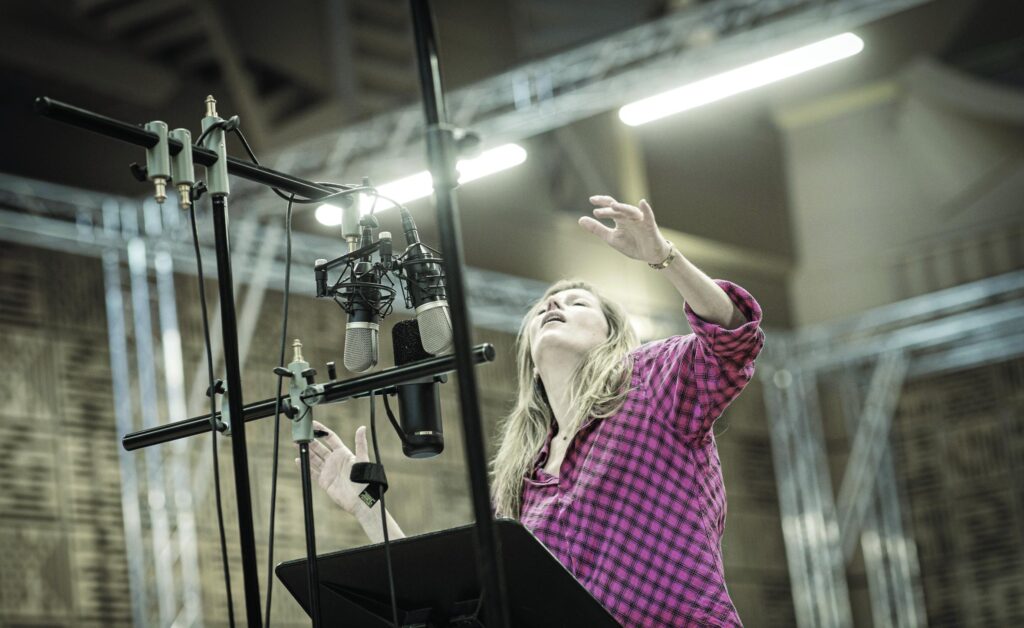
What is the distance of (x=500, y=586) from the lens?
1.62 m

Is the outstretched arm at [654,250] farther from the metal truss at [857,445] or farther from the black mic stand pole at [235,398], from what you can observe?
the metal truss at [857,445]

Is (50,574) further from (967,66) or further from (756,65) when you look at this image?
(967,66)

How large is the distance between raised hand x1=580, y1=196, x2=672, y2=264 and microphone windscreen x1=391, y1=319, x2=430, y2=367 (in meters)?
0.34

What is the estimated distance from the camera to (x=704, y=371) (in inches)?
96.3

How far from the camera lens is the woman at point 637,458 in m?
2.31

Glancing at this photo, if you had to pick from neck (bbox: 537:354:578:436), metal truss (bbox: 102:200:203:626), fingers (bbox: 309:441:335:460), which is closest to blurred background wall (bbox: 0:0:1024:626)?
metal truss (bbox: 102:200:203:626)

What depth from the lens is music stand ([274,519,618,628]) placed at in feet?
6.06

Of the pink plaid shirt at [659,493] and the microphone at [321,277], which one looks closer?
the microphone at [321,277]

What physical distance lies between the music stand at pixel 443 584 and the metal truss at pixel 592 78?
13.3 feet

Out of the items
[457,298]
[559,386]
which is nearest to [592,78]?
[559,386]

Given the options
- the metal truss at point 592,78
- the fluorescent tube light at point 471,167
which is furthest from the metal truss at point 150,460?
the fluorescent tube light at point 471,167

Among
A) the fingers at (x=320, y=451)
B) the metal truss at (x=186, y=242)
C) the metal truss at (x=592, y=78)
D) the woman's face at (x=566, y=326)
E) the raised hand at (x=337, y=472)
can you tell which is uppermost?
the metal truss at (x=592, y=78)

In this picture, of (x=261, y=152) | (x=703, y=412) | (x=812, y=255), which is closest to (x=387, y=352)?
(x=261, y=152)

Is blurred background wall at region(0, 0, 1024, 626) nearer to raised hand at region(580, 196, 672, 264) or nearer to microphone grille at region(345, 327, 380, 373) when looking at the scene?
raised hand at region(580, 196, 672, 264)
